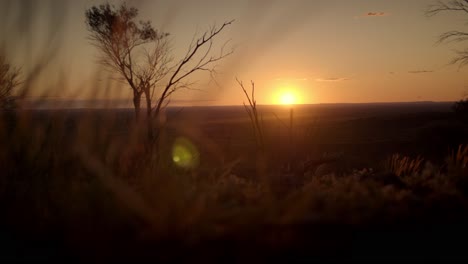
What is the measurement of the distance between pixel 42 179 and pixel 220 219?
3.34 m

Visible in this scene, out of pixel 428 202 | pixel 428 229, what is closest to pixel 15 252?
pixel 428 229

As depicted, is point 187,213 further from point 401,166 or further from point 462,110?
point 462,110

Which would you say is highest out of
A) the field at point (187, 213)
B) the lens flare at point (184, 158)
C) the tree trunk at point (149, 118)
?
the tree trunk at point (149, 118)

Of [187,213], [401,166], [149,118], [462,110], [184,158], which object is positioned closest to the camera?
[187,213]

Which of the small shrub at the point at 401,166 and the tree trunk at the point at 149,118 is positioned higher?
the tree trunk at the point at 149,118

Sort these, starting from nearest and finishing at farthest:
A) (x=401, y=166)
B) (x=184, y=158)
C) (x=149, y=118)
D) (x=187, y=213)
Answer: (x=187, y=213) → (x=401, y=166) → (x=149, y=118) → (x=184, y=158)

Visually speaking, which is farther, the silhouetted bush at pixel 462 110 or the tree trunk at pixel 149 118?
the silhouetted bush at pixel 462 110

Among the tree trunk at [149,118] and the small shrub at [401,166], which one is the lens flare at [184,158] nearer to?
the tree trunk at [149,118]

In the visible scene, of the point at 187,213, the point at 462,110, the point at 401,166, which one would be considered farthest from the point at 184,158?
the point at 462,110

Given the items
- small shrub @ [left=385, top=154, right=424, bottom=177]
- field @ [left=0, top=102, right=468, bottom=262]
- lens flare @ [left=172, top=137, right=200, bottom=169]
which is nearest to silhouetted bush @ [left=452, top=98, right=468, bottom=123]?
lens flare @ [left=172, top=137, right=200, bottom=169]

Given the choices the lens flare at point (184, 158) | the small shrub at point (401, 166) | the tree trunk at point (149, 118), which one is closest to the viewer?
the small shrub at point (401, 166)

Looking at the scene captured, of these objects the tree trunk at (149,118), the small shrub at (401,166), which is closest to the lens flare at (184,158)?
the tree trunk at (149,118)

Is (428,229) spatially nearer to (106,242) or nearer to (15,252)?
(106,242)

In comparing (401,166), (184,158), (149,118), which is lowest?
(184,158)
